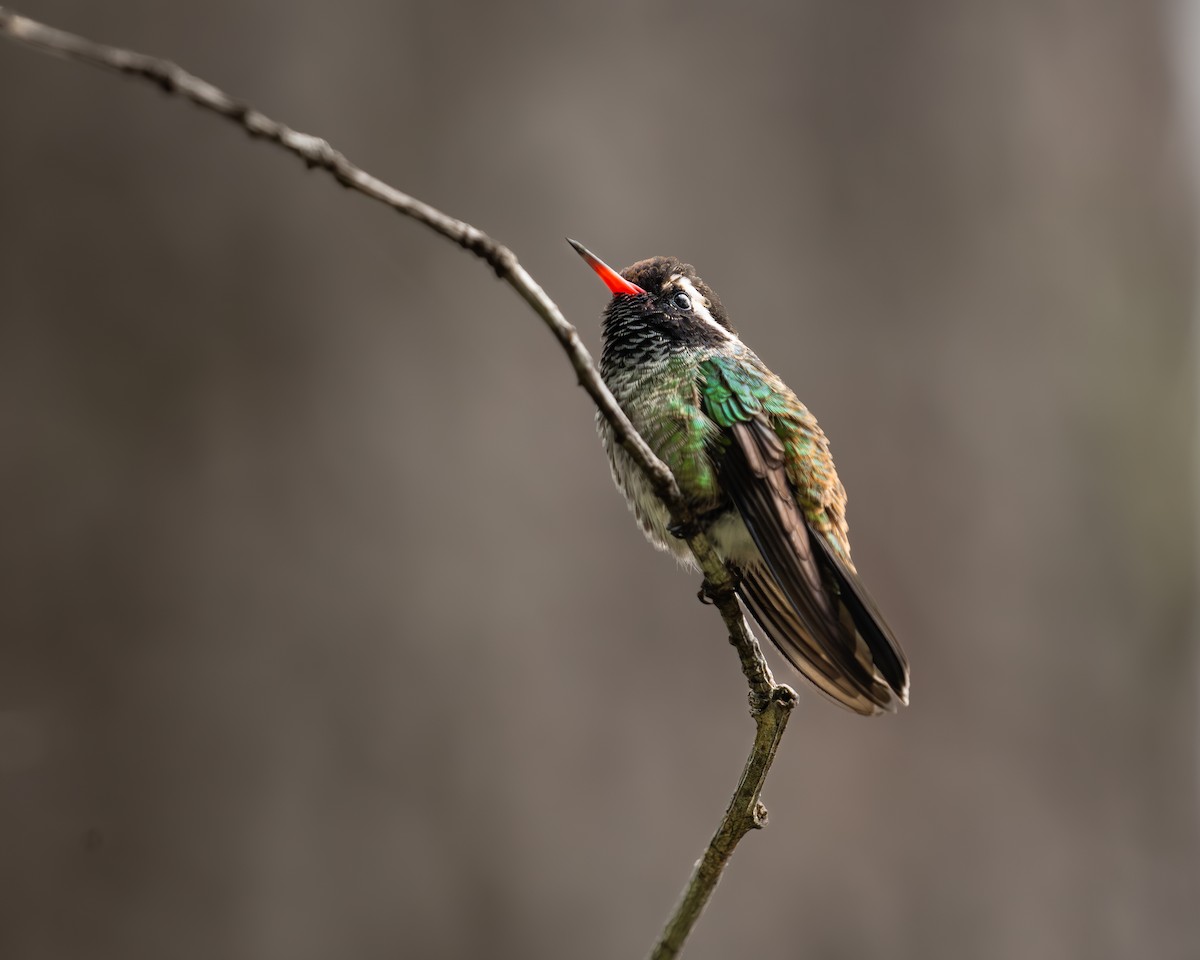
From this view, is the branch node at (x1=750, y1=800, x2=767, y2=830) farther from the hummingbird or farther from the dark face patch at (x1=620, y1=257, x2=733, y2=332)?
the dark face patch at (x1=620, y1=257, x2=733, y2=332)

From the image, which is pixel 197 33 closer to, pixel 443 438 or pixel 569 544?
pixel 443 438

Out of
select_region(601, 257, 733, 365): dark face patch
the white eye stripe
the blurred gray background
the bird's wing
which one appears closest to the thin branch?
the bird's wing

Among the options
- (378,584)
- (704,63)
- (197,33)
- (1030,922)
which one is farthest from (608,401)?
(1030,922)

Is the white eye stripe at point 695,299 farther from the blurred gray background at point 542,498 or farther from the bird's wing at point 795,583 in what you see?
the blurred gray background at point 542,498

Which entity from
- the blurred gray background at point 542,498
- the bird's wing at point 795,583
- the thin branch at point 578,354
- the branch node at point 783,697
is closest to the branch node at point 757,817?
the thin branch at point 578,354

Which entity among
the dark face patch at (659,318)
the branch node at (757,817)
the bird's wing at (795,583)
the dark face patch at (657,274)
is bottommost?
the branch node at (757,817)

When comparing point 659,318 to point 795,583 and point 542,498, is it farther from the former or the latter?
point 542,498

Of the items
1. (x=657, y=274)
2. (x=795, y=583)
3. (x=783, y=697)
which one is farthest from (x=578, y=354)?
(x=657, y=274)

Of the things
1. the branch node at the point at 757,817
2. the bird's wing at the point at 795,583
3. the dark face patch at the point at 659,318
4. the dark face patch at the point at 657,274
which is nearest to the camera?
the branch node at the point at 757,817
